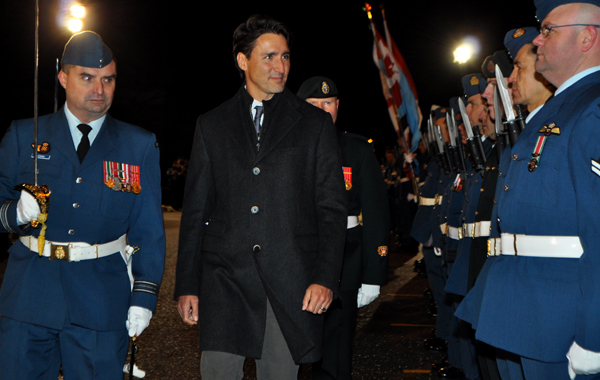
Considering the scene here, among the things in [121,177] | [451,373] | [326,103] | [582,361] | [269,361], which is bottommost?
[451,373]

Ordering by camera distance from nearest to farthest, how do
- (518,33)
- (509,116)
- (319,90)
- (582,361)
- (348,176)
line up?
(582,361)
(509,116)
(518,33)
(348,176)
(319,90)

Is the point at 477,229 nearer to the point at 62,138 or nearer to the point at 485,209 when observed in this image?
the point at 485,209

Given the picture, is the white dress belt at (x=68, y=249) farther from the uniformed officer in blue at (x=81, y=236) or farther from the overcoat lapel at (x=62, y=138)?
the overcoat lapel at (x=62, y=138)

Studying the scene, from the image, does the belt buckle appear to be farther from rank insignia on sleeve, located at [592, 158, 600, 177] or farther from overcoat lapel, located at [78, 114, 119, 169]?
rank insignia on sleeve, located at [592, 158, 600, 177]

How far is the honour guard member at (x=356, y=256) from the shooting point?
13.8 feet

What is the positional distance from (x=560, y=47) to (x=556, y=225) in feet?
2.54

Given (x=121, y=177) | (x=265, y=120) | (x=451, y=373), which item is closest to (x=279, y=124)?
(x=265, y=120)

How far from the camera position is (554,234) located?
2.47m

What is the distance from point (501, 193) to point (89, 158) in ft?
6.81

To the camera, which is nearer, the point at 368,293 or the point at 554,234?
the point at 554,234

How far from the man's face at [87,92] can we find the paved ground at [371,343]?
2610mm

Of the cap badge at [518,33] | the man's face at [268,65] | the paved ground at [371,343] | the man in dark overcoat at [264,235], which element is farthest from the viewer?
the paved ground at [371,343]

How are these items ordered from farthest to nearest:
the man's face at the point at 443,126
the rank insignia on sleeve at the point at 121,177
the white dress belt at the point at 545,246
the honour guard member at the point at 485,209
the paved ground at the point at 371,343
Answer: the man's face at the point at 443,126 → the paved ground at the point at 371,343 → the honour guard member at the point at 485,209 → the rank insignia on sleeve at the point at 121,177 → the white dress belt at the point at 545,246

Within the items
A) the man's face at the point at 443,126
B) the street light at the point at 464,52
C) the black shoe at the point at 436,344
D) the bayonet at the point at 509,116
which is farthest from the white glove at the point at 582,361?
the street light at the point at 464,52
